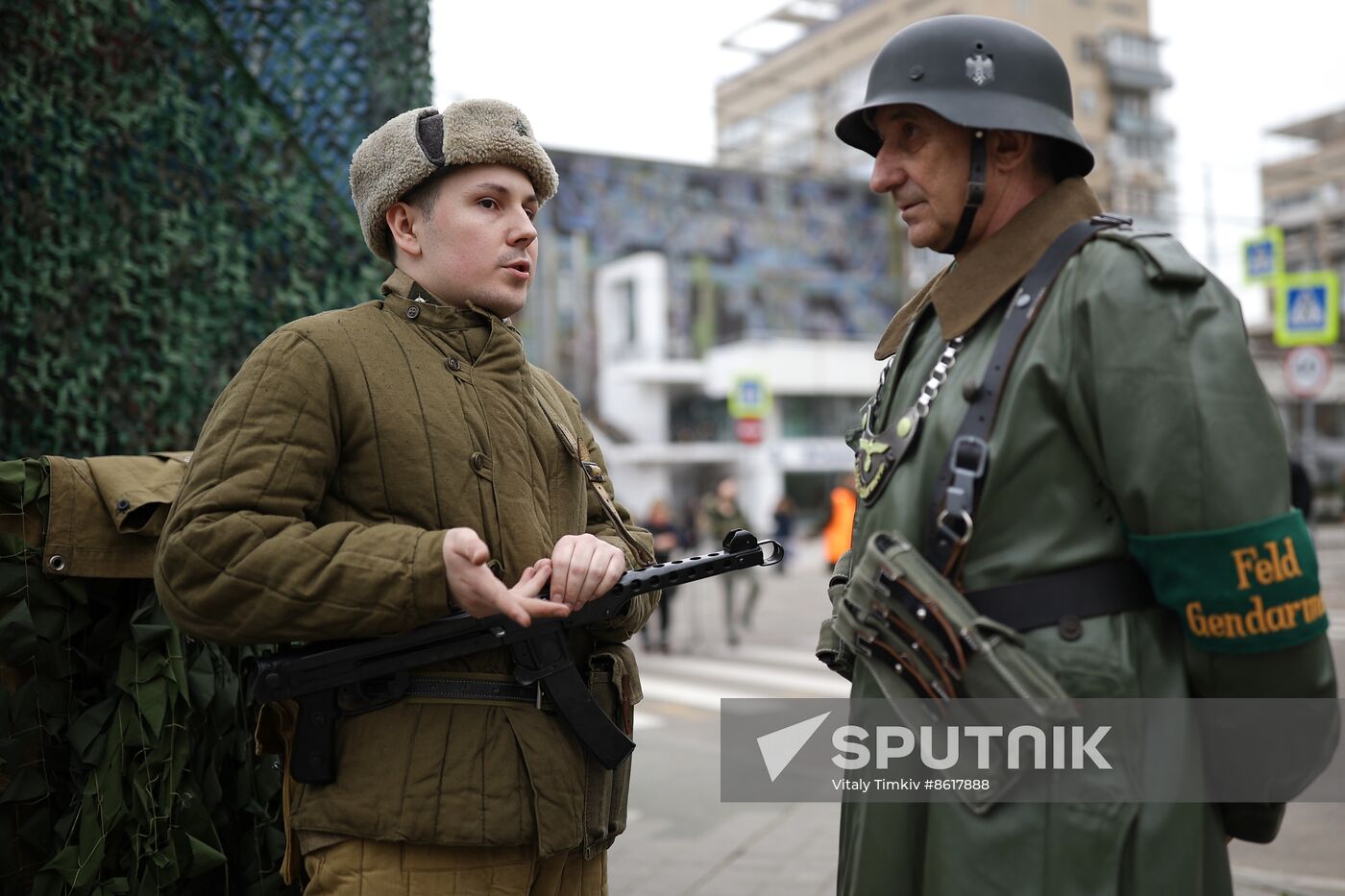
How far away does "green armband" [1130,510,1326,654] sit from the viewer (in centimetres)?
156

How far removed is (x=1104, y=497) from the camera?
169 centimetres

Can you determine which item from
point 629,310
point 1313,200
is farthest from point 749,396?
point 1313,200

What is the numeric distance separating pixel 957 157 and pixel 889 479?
513mm

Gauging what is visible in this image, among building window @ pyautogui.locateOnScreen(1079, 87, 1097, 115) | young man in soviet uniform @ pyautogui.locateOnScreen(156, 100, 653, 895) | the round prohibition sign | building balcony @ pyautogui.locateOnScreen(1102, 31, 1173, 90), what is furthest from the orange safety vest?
building balcony @ pyautogui.locateOnScreen(1102, 31, 1173, 90)

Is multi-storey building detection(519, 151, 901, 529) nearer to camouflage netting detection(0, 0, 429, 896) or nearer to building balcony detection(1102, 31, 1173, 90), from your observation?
building balcony detection(1102, 31, 1173, 90)

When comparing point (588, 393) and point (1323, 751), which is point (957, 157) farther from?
point (588, 393)

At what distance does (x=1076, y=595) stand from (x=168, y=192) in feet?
9.32

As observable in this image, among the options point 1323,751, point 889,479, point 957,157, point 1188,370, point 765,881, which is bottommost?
point 765,881

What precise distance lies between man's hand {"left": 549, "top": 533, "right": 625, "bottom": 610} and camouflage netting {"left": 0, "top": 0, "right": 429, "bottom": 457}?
1.92 meters

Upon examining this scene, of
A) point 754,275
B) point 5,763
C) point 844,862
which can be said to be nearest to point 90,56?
point 5,763

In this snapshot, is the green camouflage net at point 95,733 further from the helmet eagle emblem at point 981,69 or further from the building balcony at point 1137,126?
the building balcony at point 1137,126

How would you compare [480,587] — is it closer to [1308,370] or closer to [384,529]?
[384,529]

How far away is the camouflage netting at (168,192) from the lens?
319 centimetres

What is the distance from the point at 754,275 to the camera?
4575 cm
